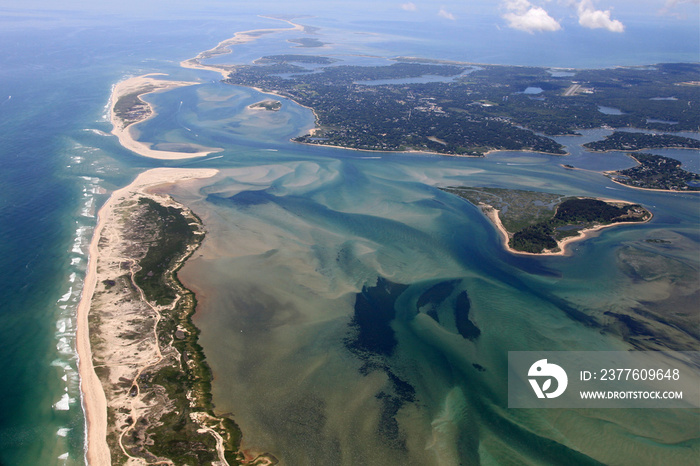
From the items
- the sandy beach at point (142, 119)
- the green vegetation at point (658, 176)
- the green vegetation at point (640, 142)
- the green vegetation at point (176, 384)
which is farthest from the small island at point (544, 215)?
the sandy beach at point (142, 119)

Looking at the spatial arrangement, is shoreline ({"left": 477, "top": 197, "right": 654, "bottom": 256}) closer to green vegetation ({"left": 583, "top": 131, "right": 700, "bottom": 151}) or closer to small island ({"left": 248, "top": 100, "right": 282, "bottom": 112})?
green vegetation ({"left": 583, "top": 131, "right": 700, "bottom": 151})

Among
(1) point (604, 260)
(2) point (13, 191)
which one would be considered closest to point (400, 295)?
(1) point (604, 260)

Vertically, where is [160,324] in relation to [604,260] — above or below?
below

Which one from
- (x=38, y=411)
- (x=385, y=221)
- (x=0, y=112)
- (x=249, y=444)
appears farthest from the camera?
(x=0, y=112)

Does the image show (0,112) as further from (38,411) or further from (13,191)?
(38,411)

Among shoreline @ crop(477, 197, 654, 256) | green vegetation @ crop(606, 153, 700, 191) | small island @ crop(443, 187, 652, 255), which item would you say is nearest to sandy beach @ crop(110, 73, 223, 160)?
small island @ crop(443, 187, 652, 255)

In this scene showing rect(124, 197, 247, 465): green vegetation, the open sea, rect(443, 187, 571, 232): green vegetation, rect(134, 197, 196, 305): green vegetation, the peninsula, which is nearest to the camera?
rect(124, 197, 247, 465): green vegetation

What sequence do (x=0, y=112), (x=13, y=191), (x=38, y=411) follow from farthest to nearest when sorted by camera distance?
(x=0, y=112) < (x=13, y=191) < (x=38, y=411)

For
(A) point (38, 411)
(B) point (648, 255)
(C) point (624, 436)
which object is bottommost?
(A) point (38, 411)
